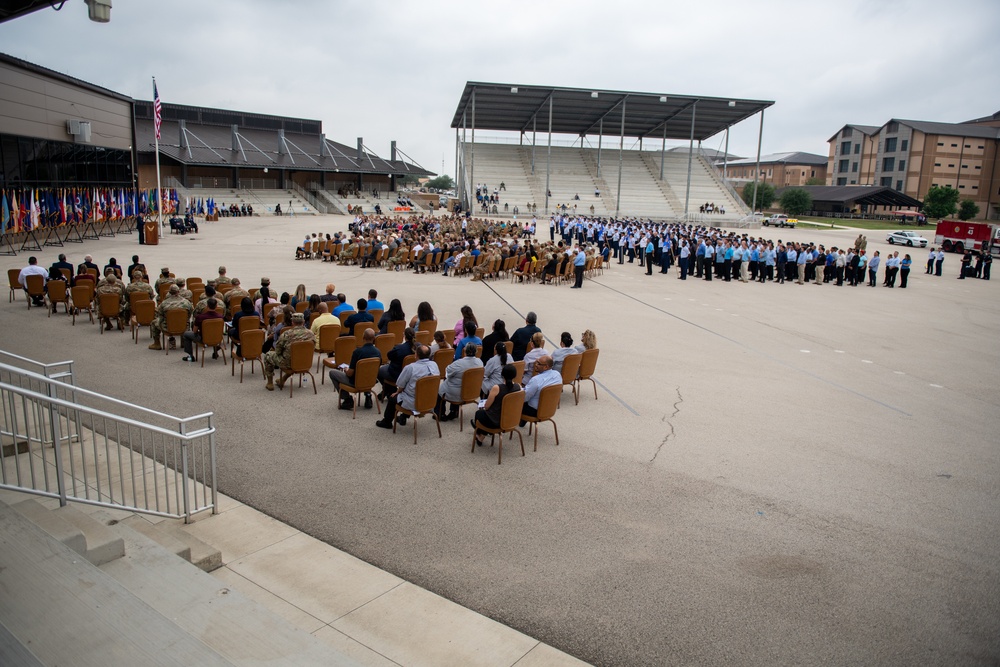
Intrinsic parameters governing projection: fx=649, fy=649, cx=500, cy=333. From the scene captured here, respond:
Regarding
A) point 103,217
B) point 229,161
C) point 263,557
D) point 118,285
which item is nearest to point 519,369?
point 263,557

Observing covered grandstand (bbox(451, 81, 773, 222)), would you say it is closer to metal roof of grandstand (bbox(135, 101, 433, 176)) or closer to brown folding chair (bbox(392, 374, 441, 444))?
metal roof of grandstand (bbox(135, 101, 433, 176))

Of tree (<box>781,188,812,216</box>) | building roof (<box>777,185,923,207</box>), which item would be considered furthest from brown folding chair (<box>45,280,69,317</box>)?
tree (<box>781,188,812,216</box>)

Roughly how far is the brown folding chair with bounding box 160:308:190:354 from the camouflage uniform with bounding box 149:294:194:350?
0.06 m

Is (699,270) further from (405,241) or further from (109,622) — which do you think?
(109,622)

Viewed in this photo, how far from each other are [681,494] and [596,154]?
64914 millimetres

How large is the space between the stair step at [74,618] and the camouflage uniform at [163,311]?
26.6 feet

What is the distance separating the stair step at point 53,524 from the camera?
14.3 feet

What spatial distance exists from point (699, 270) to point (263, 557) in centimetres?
2415

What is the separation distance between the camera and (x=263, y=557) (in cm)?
527

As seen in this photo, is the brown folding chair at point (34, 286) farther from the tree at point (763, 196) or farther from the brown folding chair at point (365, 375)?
the tree at point (763, 196)

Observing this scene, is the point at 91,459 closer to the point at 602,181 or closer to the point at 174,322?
the point at 174,322

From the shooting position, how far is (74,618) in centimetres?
357

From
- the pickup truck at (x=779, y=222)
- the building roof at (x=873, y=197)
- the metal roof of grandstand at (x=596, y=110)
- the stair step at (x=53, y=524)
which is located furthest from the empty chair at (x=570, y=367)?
the building roof at (x=873, y=197)

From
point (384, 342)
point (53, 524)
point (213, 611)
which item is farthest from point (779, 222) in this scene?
point (53, 524)
